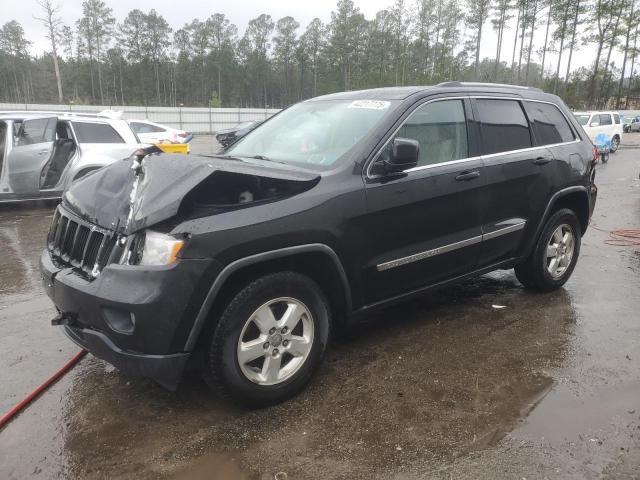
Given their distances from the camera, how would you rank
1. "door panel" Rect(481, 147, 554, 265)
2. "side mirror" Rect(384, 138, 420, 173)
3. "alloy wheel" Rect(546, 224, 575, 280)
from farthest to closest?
"alloy wheel" Rect(546, 224, 575, 280) → "door panel" Rect(481, 147, 554, 265) → "side mirror" Rect(384, 138, 420, 173)

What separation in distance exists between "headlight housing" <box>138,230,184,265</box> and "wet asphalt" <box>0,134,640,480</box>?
975mm

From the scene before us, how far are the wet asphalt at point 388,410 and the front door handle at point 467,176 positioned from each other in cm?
121

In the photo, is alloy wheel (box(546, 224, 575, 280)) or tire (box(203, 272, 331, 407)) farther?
alloy wheel (box(546, 224, 575, 280))

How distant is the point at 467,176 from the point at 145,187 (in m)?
2.27

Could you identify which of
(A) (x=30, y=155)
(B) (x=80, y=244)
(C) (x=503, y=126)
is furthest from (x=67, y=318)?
(A) (x=30, y=155)

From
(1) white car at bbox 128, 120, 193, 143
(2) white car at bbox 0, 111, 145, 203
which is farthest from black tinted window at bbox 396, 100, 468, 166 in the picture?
(1) white car at bbox 128, 120, 193, 143

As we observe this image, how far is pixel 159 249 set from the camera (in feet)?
8.29

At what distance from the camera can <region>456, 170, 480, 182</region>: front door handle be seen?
12.1ft

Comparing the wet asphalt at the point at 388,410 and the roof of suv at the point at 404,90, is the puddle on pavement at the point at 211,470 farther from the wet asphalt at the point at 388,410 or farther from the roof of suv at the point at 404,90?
the roof of suv at the point at 404,90

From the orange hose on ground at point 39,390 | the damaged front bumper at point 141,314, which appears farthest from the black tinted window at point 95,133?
the damaged front bumper at point 141,314

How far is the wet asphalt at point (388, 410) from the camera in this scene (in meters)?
2.49

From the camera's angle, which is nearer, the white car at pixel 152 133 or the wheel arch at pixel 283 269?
the wheel arch at pixel 283 269

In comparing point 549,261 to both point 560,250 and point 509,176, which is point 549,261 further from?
point 509,176

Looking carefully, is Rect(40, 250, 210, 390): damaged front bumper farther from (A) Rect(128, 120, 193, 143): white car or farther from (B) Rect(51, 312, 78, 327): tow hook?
(A) Rect(128, 120, 193, 143): white car
